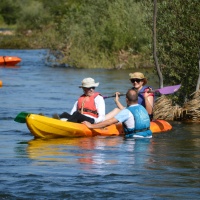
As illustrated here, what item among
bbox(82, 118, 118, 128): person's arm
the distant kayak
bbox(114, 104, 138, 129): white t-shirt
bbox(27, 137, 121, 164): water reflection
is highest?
bbox(114, 104, 138, 129): white t-shirt

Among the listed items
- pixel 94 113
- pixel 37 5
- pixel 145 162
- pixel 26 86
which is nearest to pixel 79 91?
pixel 26 86

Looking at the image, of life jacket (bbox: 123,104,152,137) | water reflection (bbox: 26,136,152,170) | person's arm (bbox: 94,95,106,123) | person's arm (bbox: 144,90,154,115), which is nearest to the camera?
water reflection (bbox: 26,136,152,170)

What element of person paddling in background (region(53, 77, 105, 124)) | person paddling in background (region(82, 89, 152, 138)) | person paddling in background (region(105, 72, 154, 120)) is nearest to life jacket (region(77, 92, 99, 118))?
person paddling in background (region(53, 77, 105, 124))

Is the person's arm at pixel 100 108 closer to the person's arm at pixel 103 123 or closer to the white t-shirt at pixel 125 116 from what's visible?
the person's arm at pixel 103 123

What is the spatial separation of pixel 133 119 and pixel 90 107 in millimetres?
1348

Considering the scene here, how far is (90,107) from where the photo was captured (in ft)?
52.6

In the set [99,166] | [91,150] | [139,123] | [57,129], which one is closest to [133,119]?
[139,123]

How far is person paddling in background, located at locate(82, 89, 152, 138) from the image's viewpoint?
14.7 metres

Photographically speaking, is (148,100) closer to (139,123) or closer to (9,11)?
(139,123)

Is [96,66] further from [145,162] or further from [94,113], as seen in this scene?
[145,162]

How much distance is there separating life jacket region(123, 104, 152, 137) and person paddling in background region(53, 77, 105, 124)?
0.79m

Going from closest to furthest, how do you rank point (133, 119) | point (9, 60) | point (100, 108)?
point (133, 119)
point (100, 108)
point (9, 60)

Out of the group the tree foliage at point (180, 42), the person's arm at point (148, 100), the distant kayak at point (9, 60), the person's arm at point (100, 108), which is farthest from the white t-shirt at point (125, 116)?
the distant kayak at point (9, 60)

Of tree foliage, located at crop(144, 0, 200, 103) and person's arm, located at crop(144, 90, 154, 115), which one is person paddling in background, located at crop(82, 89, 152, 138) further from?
tree foliage, located at crop(144, 0, 200, 103)
